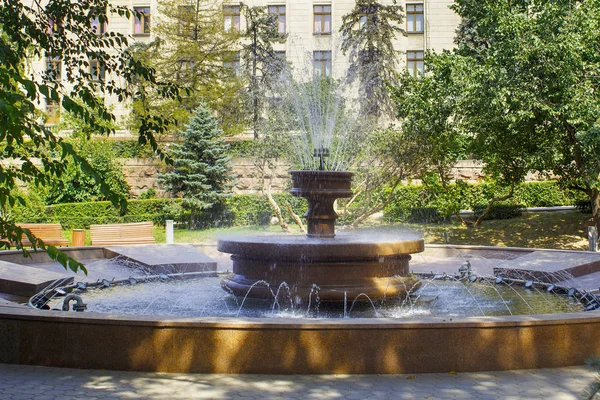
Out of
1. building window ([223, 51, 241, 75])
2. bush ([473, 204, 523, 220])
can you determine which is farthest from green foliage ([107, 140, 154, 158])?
bush ([473, 204, 523, 220])

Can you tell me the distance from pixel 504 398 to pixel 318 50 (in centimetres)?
3437

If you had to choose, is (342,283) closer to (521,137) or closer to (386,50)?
→ (521,137)

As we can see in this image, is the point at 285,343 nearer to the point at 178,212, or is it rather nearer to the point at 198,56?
the point at 178,212

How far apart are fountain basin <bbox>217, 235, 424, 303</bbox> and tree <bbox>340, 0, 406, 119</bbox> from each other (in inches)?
1026

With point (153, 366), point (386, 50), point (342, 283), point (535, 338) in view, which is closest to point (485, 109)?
point (342, 283)

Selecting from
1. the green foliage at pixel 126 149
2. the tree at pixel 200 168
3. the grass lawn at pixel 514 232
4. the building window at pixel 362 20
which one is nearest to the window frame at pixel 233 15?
the building window at pixel 362 20

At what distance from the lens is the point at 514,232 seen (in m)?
23.3

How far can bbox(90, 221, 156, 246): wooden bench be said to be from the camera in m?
17.0

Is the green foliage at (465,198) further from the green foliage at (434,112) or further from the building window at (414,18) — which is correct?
the building window at (414,18)

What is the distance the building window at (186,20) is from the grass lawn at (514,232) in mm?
11630

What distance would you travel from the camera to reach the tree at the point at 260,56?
3362 cm

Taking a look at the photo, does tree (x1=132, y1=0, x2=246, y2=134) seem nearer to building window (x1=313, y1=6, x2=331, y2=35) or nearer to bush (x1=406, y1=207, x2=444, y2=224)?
building window (x1=313, y1=6, x2=331, y2=35)

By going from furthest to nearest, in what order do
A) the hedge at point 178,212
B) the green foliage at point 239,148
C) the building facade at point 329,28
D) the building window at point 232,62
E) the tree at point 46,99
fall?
the building facade at point 329,28, the building window at point 232,62, the green foliage at point 239,148, the hedge at point 178,212, the tree at point 46,99

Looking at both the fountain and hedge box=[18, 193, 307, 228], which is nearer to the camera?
the fountain
